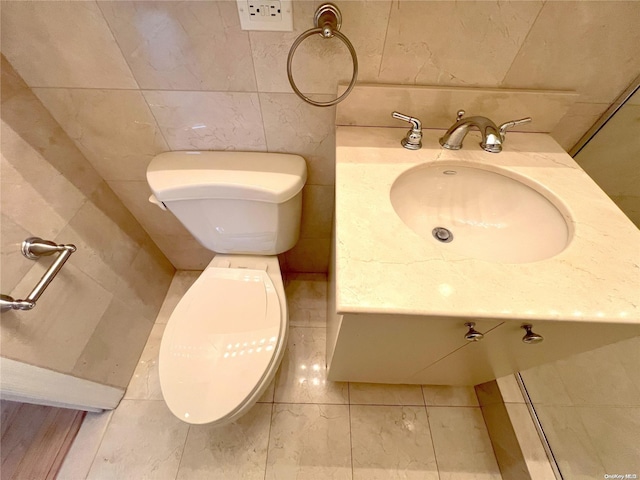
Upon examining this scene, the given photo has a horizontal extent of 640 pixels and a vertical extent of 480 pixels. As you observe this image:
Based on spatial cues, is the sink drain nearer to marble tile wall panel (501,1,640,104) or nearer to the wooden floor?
marble tile wall panel (501,1,640,104)

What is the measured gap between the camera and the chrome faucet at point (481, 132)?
2.08 ft

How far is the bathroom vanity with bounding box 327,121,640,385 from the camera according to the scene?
445mm

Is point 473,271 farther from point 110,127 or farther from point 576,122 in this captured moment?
point 110,127

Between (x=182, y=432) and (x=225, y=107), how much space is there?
3.83 ft

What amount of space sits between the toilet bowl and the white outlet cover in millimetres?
731

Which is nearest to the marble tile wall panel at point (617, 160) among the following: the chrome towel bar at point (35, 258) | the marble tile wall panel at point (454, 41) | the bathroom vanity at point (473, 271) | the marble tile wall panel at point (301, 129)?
the bathroom vanity at point (473, 271)

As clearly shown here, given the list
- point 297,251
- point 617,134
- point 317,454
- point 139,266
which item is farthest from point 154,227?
point 617,134

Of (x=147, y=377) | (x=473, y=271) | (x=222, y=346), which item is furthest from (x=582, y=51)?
(x=147, y=377)

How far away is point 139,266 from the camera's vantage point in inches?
45.3

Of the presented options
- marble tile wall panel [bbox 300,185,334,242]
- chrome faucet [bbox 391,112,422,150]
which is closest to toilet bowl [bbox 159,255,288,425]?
marble tile wall panel [bbox 300,185,334,242]

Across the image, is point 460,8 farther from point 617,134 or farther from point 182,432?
point 182,432

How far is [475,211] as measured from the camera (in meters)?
0.76

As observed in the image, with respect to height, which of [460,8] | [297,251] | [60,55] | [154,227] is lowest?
→ [297,251]

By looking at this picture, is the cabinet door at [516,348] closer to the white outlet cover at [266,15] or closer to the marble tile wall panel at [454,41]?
the marble tile wall panel at [454,41]
